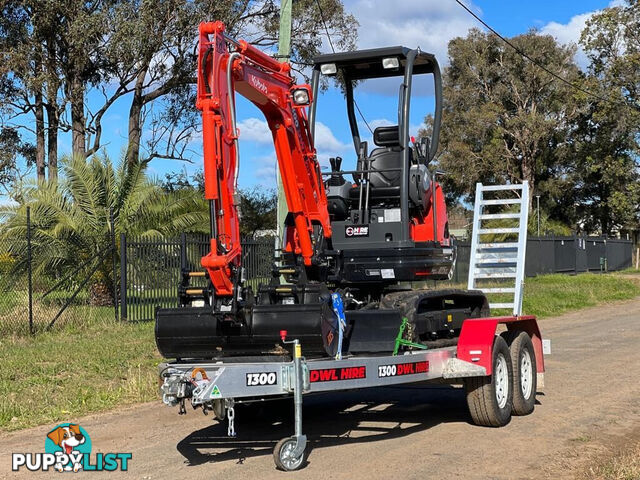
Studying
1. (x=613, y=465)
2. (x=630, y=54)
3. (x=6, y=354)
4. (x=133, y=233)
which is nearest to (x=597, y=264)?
(x=630, y=54)

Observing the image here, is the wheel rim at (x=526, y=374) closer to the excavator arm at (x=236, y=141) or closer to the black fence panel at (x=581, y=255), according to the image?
the excavator arm at (x=236, y=141)

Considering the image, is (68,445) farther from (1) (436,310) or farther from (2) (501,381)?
(2) (501,381)

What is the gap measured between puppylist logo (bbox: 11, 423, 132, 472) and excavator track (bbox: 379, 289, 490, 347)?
3.02 meters

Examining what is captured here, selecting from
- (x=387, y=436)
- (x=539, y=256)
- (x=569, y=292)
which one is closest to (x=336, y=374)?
(x=387, y=436)

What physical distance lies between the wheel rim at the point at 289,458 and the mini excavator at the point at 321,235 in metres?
0.78

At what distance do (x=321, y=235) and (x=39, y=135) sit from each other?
967 inches

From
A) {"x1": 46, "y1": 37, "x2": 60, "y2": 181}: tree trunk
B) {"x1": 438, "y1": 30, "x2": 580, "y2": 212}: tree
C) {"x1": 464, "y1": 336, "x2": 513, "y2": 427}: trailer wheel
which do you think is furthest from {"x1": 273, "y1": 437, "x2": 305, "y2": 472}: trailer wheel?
{"x1": 438, "y1": 30, "x2": 580, "y2": 212}: tree

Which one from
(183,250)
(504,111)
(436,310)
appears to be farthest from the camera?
(504,111)

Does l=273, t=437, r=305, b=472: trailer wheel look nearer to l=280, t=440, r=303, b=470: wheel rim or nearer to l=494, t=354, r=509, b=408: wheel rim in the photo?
l=280, t=440, r=303, b=470: wheel rim

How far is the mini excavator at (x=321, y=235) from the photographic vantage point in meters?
7.43

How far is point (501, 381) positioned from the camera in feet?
29.6

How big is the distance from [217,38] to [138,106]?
23.3 metres

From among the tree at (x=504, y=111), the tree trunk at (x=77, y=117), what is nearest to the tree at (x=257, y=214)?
the tree trunk at (x=77, y=117)

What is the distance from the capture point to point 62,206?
20516 millimetres
